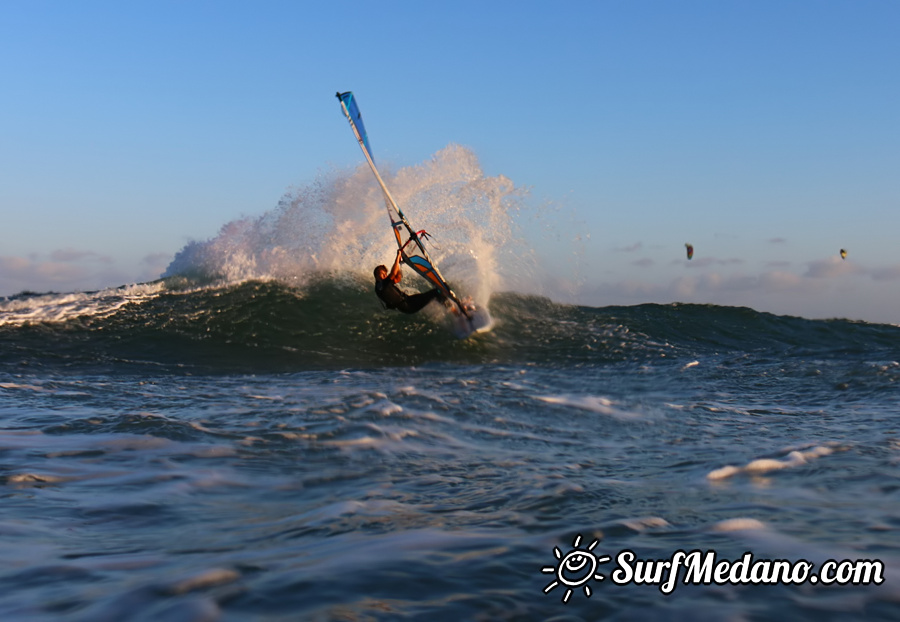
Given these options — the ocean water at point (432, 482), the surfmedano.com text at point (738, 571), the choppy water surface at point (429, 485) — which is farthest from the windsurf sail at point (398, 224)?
the surfmedano.com text at point (738, 571)

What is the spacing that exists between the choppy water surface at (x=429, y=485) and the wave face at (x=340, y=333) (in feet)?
2.19

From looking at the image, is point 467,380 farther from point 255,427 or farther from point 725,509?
point 725,509

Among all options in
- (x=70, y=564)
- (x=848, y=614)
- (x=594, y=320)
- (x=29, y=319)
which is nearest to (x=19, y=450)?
(x=70, y=564)

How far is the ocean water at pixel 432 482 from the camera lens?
2.16 meters

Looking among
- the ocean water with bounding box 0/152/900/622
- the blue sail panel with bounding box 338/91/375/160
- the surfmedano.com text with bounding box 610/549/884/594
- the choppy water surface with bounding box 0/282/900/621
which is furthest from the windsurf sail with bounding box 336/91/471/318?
the surfmedano.com text with bounding box 610/549/884/594

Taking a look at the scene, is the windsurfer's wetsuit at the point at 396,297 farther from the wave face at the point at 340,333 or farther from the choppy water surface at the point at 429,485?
the choppy water surface at the point at 429,485

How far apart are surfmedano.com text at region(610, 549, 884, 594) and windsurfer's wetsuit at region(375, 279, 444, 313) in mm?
8311

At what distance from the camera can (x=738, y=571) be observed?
233 centimetres

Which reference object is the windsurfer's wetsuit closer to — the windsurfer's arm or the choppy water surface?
the windsurfer's arm

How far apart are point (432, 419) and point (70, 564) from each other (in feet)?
11.1

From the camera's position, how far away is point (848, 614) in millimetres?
1987

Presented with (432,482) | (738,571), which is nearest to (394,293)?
(432,482)

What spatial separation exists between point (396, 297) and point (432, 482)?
7.03m

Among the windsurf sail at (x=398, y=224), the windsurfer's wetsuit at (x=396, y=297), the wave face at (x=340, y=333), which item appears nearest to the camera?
the wave face at (x=340, y=333)
